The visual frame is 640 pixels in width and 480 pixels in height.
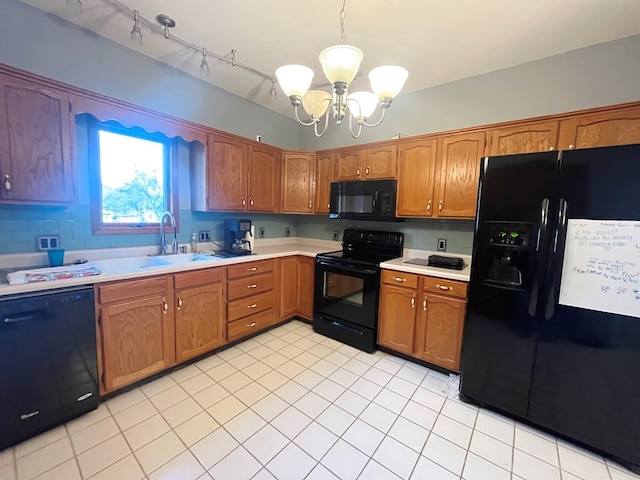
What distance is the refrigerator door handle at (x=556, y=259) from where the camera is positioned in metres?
1.63

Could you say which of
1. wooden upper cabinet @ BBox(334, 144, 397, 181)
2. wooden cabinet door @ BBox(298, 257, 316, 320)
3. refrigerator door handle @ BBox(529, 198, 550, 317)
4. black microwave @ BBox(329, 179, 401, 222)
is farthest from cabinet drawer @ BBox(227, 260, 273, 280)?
refrigerator door handle @ BBox(529, 198, 550, 317)

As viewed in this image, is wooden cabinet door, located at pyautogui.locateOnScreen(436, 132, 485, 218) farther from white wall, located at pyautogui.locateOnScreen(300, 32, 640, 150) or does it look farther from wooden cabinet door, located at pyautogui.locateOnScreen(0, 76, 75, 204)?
wooden cabinet door, located at pyautogui.locateOnScreen(0, 76, 75, 204)

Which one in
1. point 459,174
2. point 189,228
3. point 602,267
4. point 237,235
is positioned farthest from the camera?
point 237,235

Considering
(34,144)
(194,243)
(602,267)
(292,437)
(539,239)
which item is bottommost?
(292,437)

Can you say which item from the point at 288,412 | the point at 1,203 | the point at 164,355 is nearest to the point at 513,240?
the point at 288,412

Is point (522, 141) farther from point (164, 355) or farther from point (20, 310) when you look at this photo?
point (20, 310)

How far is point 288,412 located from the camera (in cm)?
188

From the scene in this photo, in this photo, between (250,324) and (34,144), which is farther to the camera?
(250,324)

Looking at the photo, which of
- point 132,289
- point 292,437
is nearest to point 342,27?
point 132,289

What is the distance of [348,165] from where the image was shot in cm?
321

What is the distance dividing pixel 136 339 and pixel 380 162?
2.77 metres

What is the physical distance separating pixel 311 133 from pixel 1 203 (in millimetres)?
3266

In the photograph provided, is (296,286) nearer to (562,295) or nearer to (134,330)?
(134,330)

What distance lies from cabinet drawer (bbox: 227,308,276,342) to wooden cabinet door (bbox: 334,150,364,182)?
181cm
